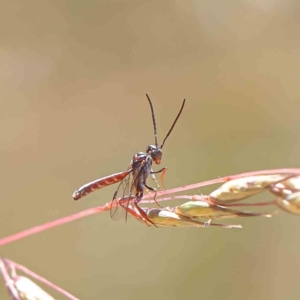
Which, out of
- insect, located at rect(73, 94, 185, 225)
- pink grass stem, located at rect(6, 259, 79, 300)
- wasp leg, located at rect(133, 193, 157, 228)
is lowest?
pink grass stem, located at rect(6, 259, 79, 300)

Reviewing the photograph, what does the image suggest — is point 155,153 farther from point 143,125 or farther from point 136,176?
point 143,125

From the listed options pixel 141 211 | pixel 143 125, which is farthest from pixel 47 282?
pixel 143 125

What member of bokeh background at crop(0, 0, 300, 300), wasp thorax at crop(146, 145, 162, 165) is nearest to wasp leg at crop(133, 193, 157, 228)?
wasp thorax at crop(146, 145, 162, 165)

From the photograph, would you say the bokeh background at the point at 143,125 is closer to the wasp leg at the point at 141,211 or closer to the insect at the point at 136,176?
the insect at the point at 136,176

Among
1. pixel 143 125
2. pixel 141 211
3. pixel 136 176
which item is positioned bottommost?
pixel 141 211

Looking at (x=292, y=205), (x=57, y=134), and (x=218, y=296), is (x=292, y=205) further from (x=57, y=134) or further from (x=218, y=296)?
(x=57, y=134)

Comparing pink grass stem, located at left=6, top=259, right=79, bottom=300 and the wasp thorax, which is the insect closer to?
the wasp thorax

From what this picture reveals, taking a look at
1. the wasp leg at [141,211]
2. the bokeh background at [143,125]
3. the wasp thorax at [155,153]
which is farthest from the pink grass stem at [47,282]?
the bokeh background at [143,125]

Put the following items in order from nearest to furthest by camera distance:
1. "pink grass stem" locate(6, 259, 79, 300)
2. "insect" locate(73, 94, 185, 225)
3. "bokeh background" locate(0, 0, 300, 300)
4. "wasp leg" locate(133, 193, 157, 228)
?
"pink grass stem" locate(6, 259, 79, 300)
"wasp leg" locate(133, 193, 157, 228)
"insect" locate(73, 94, 185, 225)
"bokeh background" locate(0, 0, 300, 300)

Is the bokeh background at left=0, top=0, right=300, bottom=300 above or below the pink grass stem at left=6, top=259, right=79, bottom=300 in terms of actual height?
above
